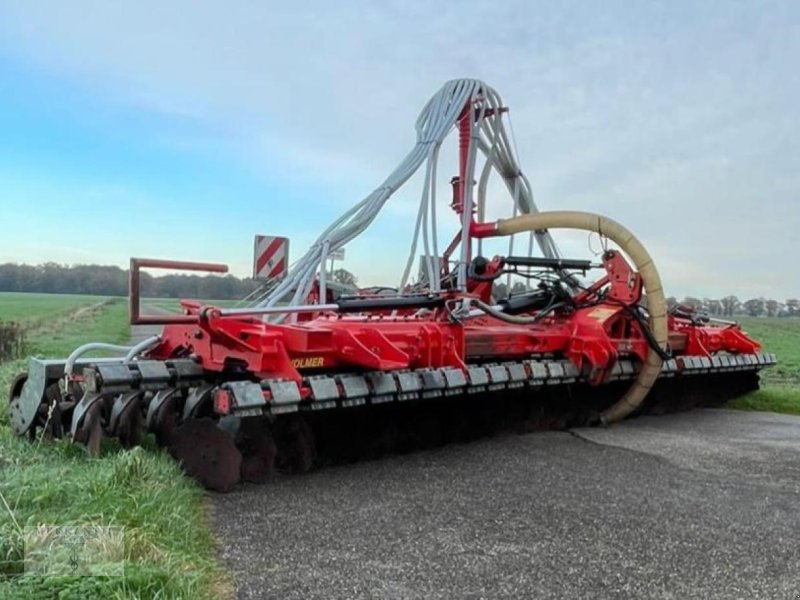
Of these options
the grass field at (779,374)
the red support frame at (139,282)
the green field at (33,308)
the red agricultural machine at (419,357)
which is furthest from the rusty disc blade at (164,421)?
the green field at (33,308)

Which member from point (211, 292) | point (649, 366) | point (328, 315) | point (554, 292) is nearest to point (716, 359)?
point (649, 366)

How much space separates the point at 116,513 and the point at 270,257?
3914 mm

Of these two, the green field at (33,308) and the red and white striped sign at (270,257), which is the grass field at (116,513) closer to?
the red and white striped sign at (270,257)

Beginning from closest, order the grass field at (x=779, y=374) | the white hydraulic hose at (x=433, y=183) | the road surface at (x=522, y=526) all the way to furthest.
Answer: the road surface at (x=522, y=526), the white hydraulic hose at (x=433, y=183), the grass field at (x=779, y=374)

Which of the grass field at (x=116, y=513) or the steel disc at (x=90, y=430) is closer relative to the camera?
the grass field at (x=116, y=513)

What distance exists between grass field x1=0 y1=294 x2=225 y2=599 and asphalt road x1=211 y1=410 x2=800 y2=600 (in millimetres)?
193

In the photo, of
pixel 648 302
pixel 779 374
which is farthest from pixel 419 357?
pixel 779 374

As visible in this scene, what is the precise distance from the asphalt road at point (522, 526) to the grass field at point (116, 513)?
0.63ft

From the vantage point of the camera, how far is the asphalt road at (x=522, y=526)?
3049 mm

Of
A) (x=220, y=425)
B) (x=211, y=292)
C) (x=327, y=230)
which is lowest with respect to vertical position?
(x=220, y=425)

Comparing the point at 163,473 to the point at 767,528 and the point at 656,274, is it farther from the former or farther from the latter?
the point at 656,274

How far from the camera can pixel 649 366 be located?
7031 mm

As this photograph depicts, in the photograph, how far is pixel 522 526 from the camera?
3.79 m

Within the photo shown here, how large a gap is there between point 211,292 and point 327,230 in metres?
1.40
